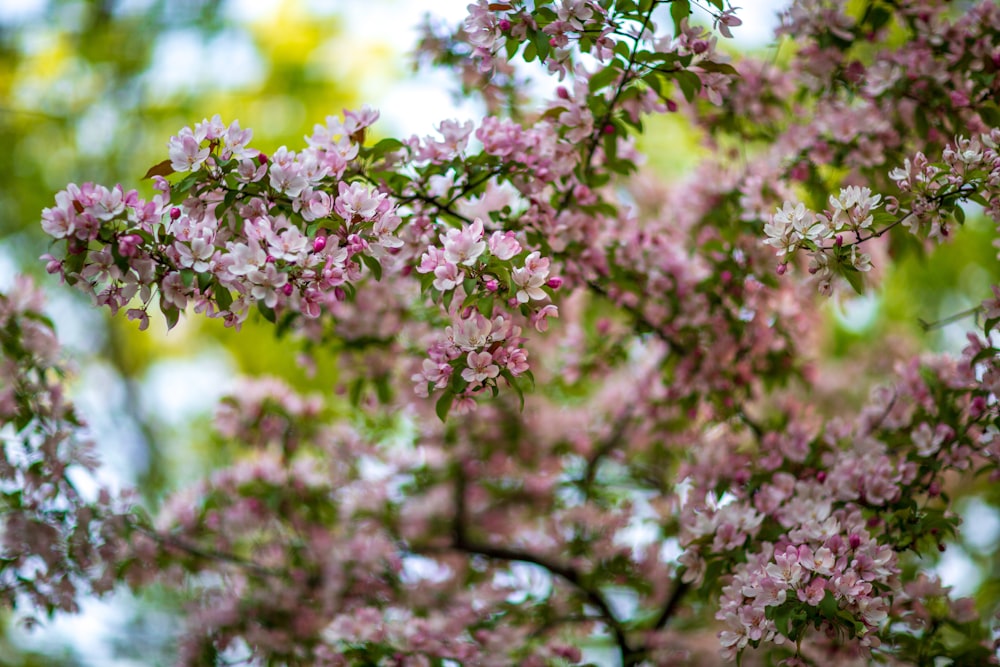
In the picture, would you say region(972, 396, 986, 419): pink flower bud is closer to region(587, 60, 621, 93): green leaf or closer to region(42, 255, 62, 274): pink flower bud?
region(587, 60, 621, 93): green leaf

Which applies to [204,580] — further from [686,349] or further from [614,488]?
[686,349]

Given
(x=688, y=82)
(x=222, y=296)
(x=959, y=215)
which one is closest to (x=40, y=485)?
(x=222, y=296)

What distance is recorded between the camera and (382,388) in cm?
342

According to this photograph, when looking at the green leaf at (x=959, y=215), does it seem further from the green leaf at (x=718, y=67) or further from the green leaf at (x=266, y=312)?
the green leaf at (x=266, y=312)

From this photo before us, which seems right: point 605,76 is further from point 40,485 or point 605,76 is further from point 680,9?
point 40,485

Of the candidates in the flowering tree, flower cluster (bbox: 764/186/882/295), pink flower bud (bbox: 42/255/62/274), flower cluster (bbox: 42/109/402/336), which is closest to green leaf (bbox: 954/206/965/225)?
the flowering tree

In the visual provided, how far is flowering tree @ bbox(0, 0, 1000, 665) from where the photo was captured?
2100 mm

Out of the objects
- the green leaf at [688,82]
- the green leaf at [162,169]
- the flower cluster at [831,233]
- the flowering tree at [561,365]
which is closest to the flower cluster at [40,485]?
the flowering tree at [561,365]

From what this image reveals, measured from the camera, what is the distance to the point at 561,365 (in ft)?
13.3

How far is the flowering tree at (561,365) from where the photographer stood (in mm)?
2100

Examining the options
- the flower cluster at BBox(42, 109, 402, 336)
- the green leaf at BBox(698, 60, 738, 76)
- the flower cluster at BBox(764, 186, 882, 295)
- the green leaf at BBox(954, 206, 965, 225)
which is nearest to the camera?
the flower cluster at BBox(42, 109, 402, 336)

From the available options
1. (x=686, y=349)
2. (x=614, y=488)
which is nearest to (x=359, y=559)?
(x=614, y=488)

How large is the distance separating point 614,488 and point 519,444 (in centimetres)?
51

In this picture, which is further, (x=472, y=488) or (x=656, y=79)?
(x=472, y=488)
